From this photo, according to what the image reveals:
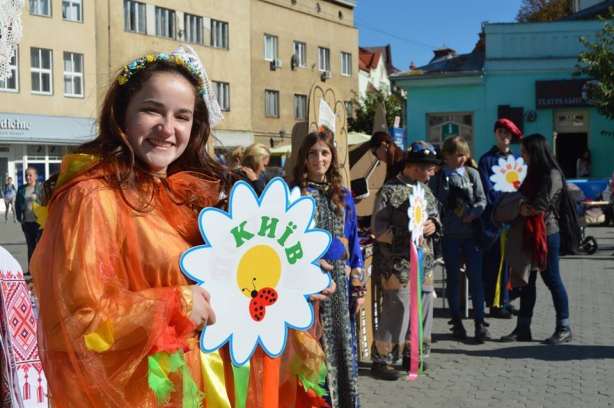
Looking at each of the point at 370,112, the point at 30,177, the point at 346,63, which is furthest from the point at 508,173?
the point at 346,63

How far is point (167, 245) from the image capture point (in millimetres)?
2252

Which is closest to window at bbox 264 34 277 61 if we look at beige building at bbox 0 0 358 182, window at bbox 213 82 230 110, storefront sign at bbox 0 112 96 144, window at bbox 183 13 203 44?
beige building at bbox 0 0 358 182

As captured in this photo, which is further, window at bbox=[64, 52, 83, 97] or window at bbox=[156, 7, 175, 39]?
window at bbox=[156, 7, 175, 39]

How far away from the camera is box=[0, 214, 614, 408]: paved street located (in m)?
5.56

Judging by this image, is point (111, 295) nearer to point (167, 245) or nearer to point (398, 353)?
point (167, 245)

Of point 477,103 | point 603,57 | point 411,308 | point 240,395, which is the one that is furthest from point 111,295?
point 477,103

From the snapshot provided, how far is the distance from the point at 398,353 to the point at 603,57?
57.2 feet

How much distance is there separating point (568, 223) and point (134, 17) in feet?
98.7

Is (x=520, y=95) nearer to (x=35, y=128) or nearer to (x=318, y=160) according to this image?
(x=35, y=128)

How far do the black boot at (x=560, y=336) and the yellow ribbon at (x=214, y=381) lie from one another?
555cm

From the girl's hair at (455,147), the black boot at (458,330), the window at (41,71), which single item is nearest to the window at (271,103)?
the window at (41,71)

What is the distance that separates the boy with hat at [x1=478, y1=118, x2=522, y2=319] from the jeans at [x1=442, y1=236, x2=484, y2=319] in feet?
1.88

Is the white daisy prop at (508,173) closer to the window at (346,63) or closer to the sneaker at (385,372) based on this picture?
the sneaker at (385,372)

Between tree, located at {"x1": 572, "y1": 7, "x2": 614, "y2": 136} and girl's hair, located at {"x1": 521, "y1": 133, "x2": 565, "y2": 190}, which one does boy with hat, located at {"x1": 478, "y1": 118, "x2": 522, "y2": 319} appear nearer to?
girl's hair, located at {"x1": 521, "y1": 133, "x2": 565, "y2": 190}
